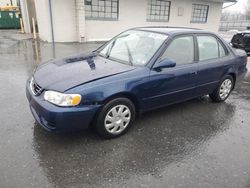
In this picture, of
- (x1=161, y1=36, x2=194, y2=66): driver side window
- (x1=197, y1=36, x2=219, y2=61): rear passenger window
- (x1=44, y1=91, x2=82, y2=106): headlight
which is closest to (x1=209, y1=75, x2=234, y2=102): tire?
(x1=197, y1=36, x2=219, y2=61): rear passenger window

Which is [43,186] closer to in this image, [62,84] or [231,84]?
[62,84]

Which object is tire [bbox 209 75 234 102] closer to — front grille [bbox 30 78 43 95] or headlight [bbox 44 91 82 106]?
headlight [bbox 44 91 82 106]

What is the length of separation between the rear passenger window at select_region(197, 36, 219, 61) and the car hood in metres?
1.61

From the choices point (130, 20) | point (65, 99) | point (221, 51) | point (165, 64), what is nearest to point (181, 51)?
point (165, 64)

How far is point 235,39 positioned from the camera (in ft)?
36.1

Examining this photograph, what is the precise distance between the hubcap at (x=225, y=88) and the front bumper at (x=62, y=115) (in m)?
3.09

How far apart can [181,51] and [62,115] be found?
2336 millimetres

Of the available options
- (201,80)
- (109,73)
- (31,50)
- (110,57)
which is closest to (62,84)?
(109,73)

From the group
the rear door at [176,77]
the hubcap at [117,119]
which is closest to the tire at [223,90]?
the rear door at [176,77]

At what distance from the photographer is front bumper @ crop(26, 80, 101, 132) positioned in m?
2.82

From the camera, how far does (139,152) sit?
312 centimetres

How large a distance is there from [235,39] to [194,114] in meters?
8.31

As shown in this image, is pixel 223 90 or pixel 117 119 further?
pixel 223 90

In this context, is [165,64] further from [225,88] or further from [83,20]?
[83,20]
